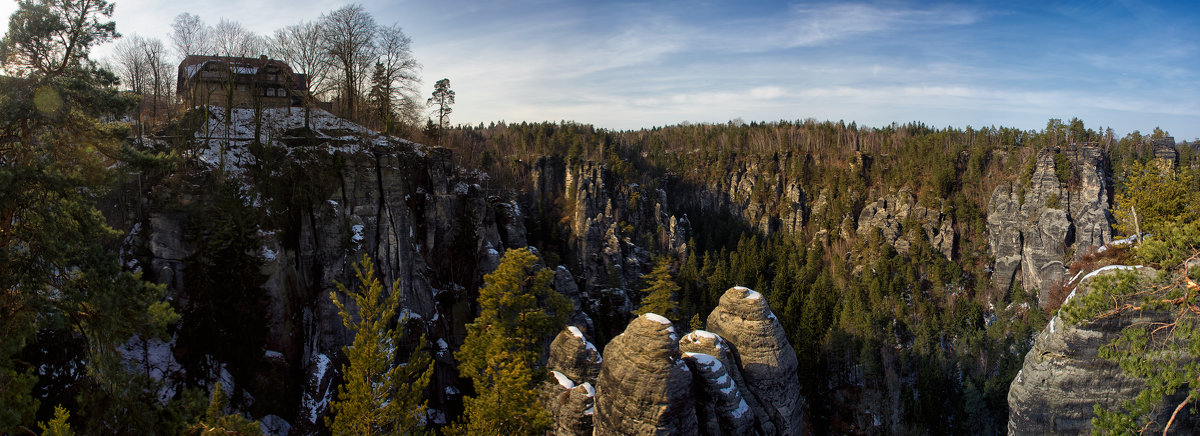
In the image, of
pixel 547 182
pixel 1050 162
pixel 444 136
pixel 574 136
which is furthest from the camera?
pixel 574 136

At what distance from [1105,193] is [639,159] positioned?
210 feet

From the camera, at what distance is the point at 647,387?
11.3 m

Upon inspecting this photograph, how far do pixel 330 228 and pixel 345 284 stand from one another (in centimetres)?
217

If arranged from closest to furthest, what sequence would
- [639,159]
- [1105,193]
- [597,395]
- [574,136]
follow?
[597,395], [1105,193], [574,136], [639,159]

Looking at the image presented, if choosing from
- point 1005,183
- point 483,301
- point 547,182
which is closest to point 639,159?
point 547,182

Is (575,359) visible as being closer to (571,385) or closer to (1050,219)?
(571,385)

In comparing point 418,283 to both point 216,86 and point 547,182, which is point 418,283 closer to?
point 216,86

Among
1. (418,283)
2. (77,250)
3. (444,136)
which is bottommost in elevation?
(418,283)

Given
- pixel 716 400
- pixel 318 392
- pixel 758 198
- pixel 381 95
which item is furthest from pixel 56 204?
pixel 758 198

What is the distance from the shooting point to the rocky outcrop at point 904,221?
234ft

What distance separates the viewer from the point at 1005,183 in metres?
69.9

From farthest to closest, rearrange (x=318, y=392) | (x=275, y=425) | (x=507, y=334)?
(x=318, y=392) → (x=275, y=425) → (x=507, y=334)

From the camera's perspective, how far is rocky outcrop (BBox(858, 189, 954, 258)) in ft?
234

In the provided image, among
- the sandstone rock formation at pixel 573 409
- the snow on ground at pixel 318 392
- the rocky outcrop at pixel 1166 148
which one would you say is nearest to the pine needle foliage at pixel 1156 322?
the sandstone rock formation at pixel 573 409
